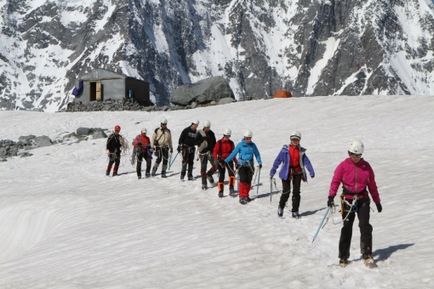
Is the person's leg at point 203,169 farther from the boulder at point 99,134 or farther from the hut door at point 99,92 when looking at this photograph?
the hut door at point 99,92

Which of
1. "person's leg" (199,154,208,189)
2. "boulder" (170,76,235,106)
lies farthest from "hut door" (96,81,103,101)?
"person's leg" (199,154,208,189)

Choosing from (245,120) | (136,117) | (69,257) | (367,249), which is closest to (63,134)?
(136,117)

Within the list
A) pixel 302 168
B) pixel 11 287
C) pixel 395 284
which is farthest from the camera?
pixel 302 168

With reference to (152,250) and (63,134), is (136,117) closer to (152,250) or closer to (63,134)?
(63,134)

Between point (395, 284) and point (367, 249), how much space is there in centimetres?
98

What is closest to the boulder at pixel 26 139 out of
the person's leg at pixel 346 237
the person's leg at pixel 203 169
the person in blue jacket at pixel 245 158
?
the person's leg at pixel 203 169

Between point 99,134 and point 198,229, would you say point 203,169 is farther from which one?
point 99,134

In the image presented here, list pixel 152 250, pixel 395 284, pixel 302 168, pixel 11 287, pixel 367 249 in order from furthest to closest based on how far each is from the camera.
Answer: pixel 302 168 < pixel 152 250 < pixel 11 287 < pixel 367 249 < pixel 395 284

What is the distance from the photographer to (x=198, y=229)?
13.4 meters

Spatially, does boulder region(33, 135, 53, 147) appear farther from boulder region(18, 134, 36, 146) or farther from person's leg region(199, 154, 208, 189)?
person's leg region(199, 154, 208, 189)

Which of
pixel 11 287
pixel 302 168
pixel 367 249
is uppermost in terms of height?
pixel 302 168

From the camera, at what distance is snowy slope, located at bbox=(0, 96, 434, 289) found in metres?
9.69

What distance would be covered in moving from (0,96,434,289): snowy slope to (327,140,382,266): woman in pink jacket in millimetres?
421

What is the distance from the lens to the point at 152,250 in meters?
11.8
